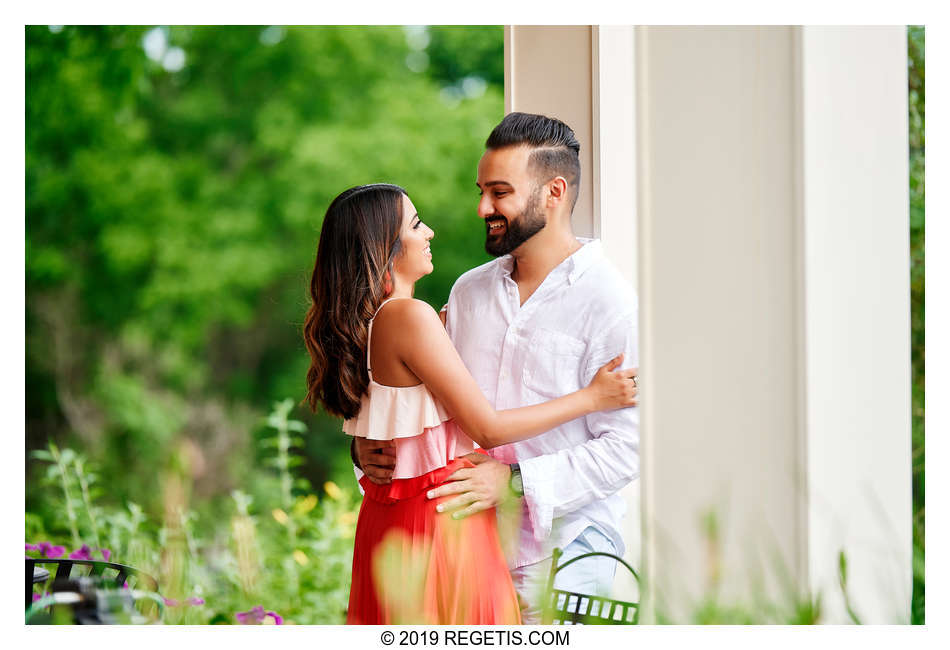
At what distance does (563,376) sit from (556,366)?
32 millimetres

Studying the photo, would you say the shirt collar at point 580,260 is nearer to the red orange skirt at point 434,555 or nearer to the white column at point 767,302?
the red orange skirt at point 434,555

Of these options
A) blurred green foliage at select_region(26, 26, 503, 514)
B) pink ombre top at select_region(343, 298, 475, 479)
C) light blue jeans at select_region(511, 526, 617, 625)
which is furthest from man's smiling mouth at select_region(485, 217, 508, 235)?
blurred green foliage at select_region(26, 26, 503, 514)

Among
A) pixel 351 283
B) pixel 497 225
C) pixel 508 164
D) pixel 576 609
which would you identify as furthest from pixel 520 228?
pixel 576 609

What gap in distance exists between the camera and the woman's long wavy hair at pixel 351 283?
239 centimetres

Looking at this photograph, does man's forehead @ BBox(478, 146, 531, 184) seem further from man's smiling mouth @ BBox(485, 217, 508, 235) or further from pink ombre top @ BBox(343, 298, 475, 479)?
pink ombre top @ BBox(343, 298, 475, 479)

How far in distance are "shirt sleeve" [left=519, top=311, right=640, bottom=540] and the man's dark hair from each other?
1.49 ft

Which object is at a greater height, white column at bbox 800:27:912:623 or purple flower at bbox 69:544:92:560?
white column at bbox 800:27:912:623

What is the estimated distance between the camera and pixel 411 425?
2.36 meters

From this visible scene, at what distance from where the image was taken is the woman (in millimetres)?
2287

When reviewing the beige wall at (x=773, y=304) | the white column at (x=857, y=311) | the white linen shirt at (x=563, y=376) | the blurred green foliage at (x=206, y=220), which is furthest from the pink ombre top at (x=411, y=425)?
the blurred green foliage at (x=206, y=220)

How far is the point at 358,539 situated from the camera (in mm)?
2461

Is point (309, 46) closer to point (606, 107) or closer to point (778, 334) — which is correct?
point (606, 107)

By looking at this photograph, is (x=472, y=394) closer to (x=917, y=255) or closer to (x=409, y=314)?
(x=409, y=314)
